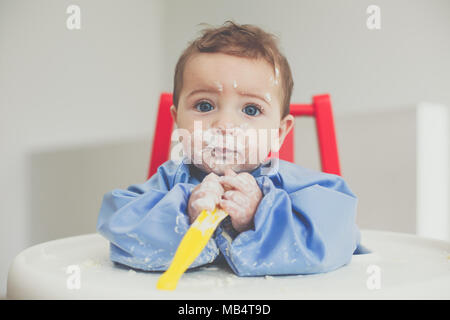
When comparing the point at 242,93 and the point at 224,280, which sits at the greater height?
the point at 242,93

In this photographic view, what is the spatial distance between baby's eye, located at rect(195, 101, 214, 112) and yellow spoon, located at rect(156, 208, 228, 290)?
0.38 ft

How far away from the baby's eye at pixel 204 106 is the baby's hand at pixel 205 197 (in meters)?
0.07

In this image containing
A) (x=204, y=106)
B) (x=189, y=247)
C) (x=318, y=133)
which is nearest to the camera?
(x=189, y=247)

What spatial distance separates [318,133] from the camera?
0.63 m

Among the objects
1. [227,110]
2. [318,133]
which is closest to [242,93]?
[227,110]

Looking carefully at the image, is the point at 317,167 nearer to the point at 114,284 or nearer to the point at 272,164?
the point at 272,164

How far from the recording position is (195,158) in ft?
1.33

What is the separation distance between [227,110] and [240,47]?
0.23 feet

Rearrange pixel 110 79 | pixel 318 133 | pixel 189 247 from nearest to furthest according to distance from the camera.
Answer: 1. pixel 189 247
2. pixel 318 133
3. pixel 110 79

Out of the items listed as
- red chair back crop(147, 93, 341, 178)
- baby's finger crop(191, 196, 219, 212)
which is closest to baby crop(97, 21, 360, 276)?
baby's finger crop(191, 196, 219, 212)

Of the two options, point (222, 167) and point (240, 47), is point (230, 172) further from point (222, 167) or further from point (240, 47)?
point (240, 47)

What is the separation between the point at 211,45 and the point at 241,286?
230mm

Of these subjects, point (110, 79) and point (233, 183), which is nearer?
point (233, 183)

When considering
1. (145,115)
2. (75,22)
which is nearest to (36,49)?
(75,22)
